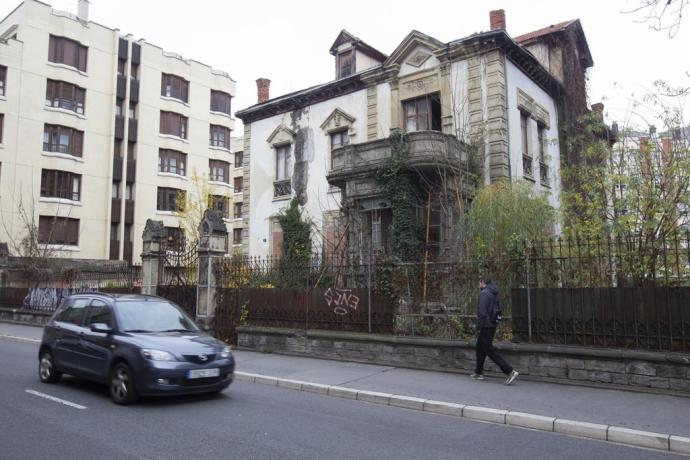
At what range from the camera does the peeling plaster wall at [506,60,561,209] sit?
2052cm

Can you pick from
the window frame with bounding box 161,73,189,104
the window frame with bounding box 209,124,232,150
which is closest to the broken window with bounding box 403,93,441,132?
the window frame with bounding box 161,73,189,104

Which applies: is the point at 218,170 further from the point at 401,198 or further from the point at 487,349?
the point at 487,349

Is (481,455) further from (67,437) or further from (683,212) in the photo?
(683,212)

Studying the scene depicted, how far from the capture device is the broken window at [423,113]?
70.2 feet

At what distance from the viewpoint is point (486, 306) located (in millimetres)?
9461

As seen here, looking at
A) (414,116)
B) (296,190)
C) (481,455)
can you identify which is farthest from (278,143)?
(481,455)

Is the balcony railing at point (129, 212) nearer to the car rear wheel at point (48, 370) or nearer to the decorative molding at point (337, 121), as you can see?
the decorative molding at point (337, 121)

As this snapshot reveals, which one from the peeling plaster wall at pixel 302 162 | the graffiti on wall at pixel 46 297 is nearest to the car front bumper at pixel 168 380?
the graffiti on wall at pixel 46 297

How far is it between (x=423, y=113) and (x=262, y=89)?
1161 centimetres

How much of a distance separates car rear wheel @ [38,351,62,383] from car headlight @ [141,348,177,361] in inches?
108

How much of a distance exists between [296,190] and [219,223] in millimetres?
10468

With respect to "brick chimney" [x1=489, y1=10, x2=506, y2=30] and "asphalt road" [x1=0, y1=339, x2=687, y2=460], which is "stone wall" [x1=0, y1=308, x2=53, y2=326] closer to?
"asphalt road" [x1=0, y1=339, x2=687, y2=460]

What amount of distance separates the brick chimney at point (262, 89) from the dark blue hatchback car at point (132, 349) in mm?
21779

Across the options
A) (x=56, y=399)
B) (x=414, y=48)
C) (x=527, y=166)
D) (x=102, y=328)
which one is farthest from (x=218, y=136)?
(x=56, y=399)
